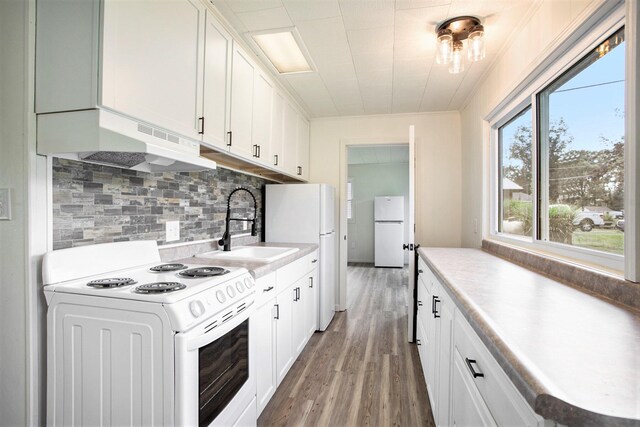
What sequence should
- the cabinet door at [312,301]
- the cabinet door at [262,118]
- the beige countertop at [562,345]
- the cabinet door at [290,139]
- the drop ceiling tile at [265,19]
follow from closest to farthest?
the beige countertop at [562,345] → the drop ceiling tile at [265,19] → the cabinet door at [262,118] → the cabinet door at [312,301] → the cabinet door at [290,139]

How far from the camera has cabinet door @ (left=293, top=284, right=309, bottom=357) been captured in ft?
7.66

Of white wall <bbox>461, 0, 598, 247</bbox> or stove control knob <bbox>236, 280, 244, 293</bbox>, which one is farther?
white wall <bbox>461, 0, 598, 247</bbox>

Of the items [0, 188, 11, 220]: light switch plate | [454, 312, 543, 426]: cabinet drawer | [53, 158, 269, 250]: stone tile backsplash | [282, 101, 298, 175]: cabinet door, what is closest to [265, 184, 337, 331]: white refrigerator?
[282, 101, 298, 175]: cabinet door

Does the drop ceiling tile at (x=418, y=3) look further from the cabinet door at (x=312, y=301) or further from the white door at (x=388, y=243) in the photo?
the white door at (x=388, y=243)

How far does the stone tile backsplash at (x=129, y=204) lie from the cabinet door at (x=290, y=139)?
0.72m

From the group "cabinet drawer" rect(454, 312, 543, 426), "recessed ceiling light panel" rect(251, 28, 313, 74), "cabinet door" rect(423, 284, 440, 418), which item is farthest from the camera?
"recessed ceiling light panel" rect(251, 28, 313, 74)

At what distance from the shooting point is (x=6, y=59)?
1.11 metres

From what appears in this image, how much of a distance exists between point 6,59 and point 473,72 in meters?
2.90

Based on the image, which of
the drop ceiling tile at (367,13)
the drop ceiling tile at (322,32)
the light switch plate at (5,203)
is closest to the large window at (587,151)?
the drop ceiling tile at (367,13)

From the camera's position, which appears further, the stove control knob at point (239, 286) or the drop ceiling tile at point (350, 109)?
the drop ceiling tile at point (350, 109)

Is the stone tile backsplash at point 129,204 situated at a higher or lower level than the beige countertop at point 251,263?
higher

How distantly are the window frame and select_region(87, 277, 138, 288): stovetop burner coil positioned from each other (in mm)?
1832

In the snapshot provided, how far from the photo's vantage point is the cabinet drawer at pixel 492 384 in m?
0.63

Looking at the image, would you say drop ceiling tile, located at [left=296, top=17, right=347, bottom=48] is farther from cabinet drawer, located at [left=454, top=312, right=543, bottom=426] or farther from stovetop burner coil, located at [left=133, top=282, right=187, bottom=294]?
cabinet drawer, located at [left=454, top=312, right=543, bottom=426]
